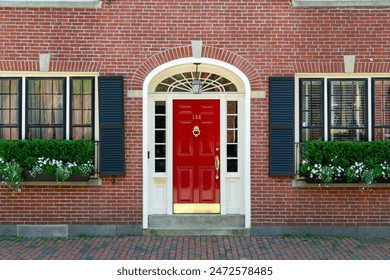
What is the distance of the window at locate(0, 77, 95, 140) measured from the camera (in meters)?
9.23

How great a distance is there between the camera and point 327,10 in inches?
359

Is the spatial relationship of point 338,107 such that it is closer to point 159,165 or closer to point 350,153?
point 350,153

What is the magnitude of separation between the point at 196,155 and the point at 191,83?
148 cm

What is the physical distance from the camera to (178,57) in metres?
9.09

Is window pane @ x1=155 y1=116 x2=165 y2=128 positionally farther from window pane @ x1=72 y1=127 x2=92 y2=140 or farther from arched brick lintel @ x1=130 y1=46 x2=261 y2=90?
window pane @ x1=72 y1=127 x2=92 y2=140

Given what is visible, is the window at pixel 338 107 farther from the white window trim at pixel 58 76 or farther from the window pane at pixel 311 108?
the white window trim at pixel 58 76

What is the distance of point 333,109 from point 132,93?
4.04m

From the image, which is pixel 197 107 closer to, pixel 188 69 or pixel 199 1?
pixel 188 69

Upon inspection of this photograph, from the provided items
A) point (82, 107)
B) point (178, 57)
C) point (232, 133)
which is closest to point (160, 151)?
point (232, 133)

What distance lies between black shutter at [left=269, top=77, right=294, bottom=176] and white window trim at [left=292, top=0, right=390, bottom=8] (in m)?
1.47

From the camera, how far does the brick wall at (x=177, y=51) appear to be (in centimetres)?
908

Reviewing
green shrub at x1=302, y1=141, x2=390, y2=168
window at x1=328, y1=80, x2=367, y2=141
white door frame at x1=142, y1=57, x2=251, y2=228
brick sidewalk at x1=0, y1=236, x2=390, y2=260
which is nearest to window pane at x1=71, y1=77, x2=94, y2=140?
white door frame at x1=142, y1=57, x2=251, y2=228

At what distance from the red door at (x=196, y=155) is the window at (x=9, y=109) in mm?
3169

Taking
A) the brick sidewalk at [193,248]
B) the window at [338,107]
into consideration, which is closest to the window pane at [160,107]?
the brick sidewalk at [193,248]
